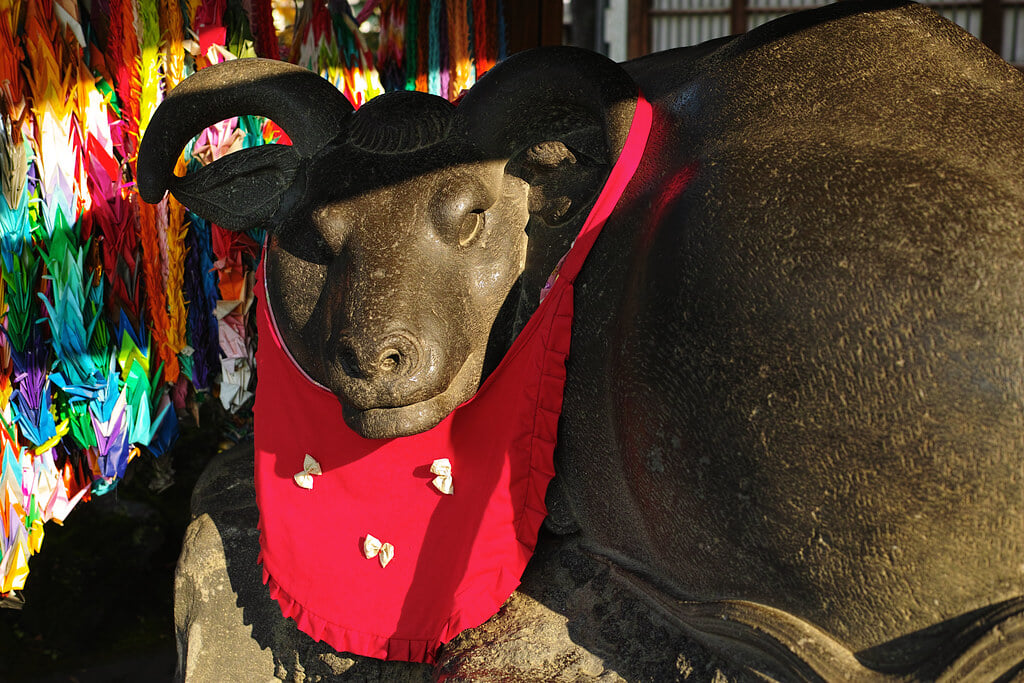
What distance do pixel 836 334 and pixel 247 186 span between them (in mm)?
1301

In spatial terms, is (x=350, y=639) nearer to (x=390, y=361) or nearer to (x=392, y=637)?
(x=392, y=637)

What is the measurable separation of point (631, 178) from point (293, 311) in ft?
2.50

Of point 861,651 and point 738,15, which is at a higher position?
point 861,651

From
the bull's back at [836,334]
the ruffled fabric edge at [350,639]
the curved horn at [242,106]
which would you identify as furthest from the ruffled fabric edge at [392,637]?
the curved horn at [242,106]

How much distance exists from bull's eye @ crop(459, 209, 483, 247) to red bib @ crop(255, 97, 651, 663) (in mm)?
216

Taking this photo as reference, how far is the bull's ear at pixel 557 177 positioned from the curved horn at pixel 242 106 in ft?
1.38

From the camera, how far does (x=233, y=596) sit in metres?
2.31

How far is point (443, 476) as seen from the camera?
6.30 feet

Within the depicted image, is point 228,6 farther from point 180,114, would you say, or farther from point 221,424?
point 221,424

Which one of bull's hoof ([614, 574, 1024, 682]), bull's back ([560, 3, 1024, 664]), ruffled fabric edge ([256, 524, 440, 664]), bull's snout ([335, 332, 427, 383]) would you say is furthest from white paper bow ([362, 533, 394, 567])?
bull's hoof ([614, 574, 1024, 682])

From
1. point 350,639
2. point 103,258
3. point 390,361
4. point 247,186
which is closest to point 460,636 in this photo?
point 350,639

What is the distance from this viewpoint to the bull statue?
4.31ft

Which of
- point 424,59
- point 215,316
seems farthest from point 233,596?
point 424,59

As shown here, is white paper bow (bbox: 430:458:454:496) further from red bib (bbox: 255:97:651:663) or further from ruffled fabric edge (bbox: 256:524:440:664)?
ruffled fabric edge (bbox: 256:524:440:664)
